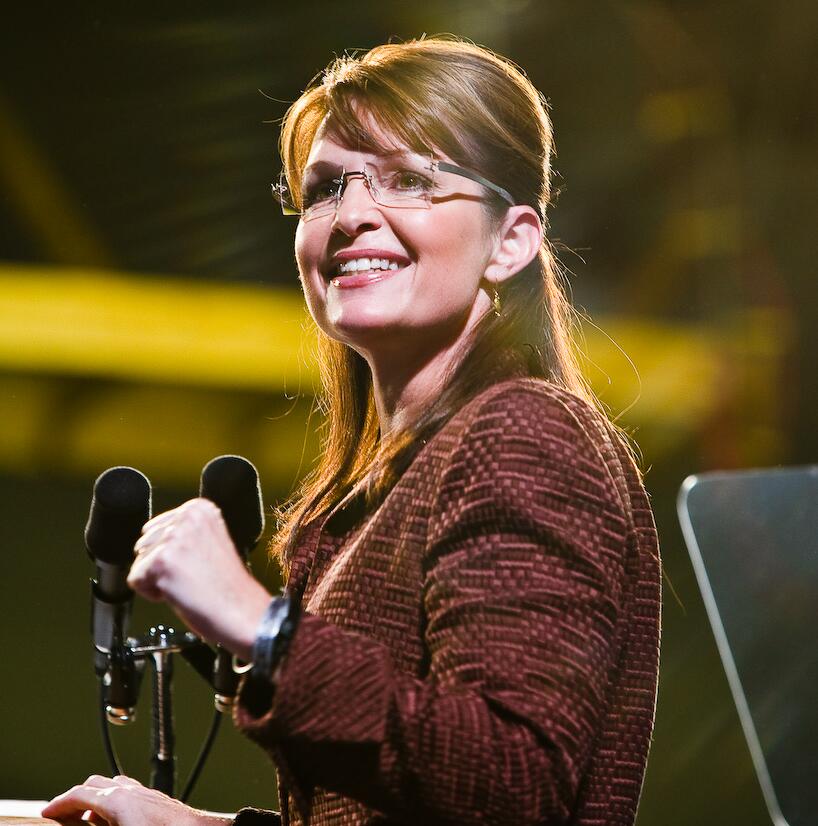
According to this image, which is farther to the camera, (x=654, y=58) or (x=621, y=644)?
(x=654, y=58)

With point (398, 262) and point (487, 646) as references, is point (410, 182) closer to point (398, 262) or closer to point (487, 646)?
point (398, 262)

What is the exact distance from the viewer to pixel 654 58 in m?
2.89

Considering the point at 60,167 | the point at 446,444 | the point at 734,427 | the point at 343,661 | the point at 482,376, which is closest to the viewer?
the point at 343,661

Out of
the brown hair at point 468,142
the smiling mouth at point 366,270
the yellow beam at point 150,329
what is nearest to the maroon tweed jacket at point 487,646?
the brown hair at point 468,142

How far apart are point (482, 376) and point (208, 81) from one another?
80.5 inches

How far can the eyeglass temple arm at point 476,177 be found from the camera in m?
1.16

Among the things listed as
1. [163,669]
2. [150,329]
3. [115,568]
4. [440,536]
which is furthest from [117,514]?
[150,329]

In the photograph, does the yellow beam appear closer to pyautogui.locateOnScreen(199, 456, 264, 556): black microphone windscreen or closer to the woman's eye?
pyautogui.locateOnScreen(199, 456, 264, 556): black microphone windscreen

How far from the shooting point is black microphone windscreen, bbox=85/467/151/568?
125 cm

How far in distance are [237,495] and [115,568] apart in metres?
0.18

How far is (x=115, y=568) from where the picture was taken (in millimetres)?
1301

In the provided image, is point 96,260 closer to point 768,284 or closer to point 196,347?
point 196,347

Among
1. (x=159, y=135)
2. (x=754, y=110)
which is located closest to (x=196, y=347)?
(x=159, y=135)

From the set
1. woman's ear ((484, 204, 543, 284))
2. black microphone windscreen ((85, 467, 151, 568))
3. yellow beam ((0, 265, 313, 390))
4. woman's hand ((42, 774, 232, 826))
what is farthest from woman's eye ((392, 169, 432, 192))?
yellow beam ((0, 265, 313, 390))
